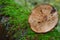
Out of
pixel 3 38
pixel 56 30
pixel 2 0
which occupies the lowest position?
pixel 3 38

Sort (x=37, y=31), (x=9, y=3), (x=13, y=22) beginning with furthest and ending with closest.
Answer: (x=9, y=3)
(x=13, y=22)
(x=37, y=31)

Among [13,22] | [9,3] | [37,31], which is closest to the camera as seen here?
[37,31]

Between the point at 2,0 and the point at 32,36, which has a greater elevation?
the point at 2,0

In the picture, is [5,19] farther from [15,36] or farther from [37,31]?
[37,31]

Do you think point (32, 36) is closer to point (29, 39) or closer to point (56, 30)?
point (29, 39)

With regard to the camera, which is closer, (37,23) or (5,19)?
(37,23)

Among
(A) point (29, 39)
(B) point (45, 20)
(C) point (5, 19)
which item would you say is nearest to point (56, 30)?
(B) point (45, 20)
